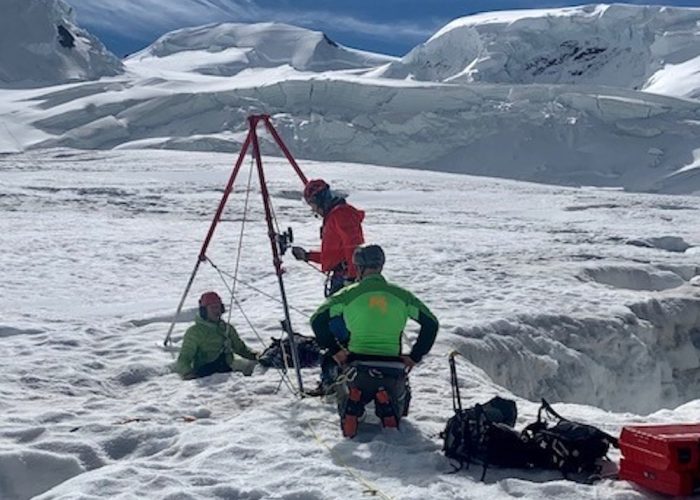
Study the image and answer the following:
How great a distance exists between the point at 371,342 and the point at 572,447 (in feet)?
4.23

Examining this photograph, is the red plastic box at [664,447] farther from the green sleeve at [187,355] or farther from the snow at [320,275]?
the green sleeve at [187,355]

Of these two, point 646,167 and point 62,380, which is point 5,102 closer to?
point 646,167

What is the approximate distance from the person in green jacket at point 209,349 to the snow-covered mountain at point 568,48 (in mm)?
52180

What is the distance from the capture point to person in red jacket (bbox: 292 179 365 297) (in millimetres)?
6762

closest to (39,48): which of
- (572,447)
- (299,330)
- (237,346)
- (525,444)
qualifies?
(299,330)

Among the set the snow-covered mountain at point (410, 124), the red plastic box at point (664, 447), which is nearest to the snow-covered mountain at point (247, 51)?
the snow-covered mountain at point (410, 124)

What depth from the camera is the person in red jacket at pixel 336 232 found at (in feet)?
22.2

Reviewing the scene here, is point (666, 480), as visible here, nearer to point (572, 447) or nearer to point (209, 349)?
point (572, 447)

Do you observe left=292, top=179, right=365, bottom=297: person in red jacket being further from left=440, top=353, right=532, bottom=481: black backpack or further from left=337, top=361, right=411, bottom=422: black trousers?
left=440, top=353, right=532, bottom=481: black backpack

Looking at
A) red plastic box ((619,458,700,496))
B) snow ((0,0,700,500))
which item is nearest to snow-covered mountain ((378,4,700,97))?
snow ((0,0,700,500))

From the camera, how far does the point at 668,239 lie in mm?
16547

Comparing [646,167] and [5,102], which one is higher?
[5,102]

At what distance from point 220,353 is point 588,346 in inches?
157

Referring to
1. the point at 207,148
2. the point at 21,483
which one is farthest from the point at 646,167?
the point at 21,483
